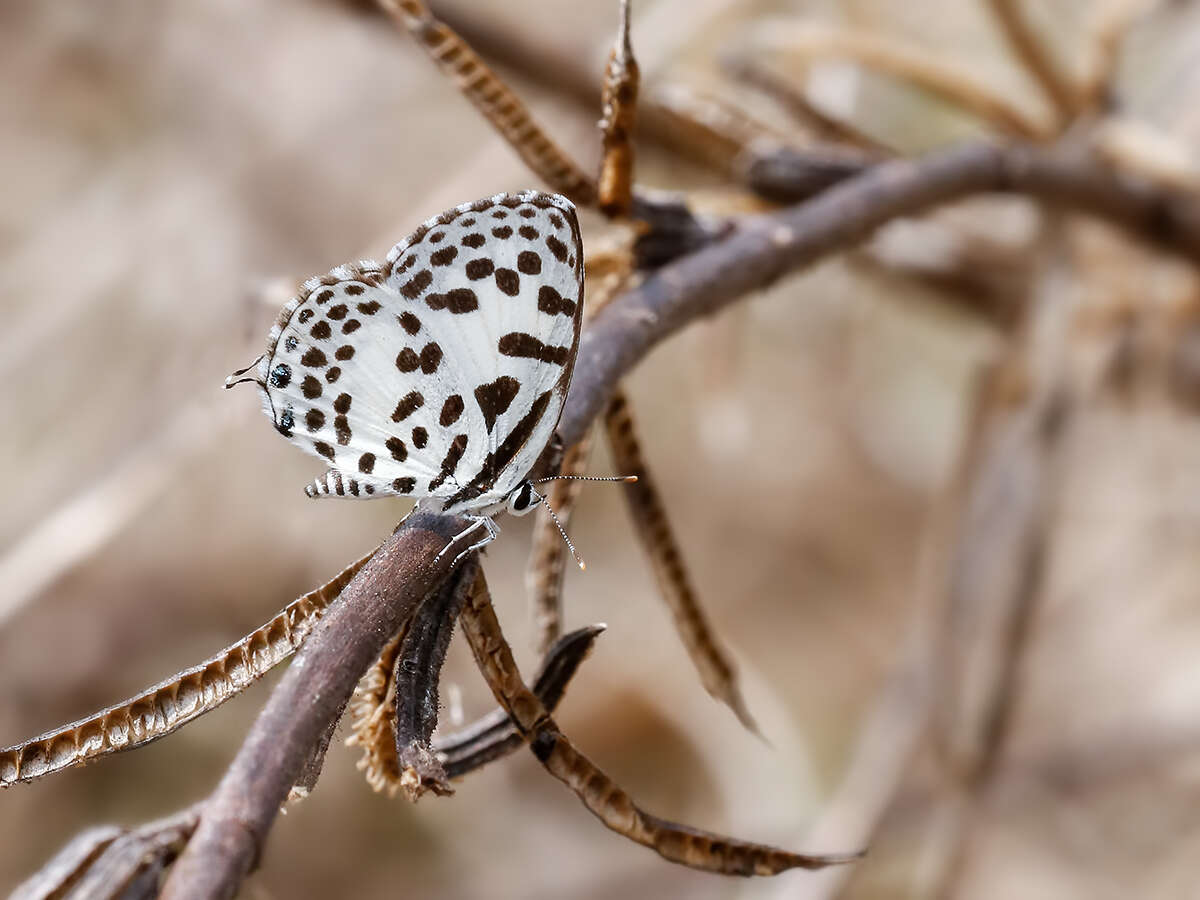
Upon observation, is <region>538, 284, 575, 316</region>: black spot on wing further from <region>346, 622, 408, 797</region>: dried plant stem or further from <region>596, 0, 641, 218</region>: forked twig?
<region>346, 622, 408, 797</region>: dried plant stem

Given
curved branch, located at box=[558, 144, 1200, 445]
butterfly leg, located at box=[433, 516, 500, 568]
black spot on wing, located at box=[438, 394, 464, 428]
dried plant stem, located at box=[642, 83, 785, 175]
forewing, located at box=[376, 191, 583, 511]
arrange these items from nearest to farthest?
butterfly leg, located at box=[433, 516, 500, 568] → curved branch, located at box=[558, 144, 1200, 445] → forewing, located at box=[376, 191, 583, 511] → black spot on wing, located at box=[438, 394, 464, 428] → dried plant stem, located at box=[642, 83, 785, 175]

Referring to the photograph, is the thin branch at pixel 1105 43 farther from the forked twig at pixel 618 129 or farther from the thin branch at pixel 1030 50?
the forked twig at pixel 618 129

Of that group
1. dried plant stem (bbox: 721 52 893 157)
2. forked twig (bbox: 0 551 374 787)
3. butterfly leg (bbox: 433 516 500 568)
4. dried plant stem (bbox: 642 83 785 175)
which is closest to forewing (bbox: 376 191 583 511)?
butterfly leg (bbox: 433 516 500 568)

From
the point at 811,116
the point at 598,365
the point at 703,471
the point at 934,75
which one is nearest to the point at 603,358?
the point at 598,365

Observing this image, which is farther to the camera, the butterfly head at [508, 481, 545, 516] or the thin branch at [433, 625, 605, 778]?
the butterfly head at [508, 481, 545, 516]

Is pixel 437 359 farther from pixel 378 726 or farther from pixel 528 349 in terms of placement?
pixel 378 726
